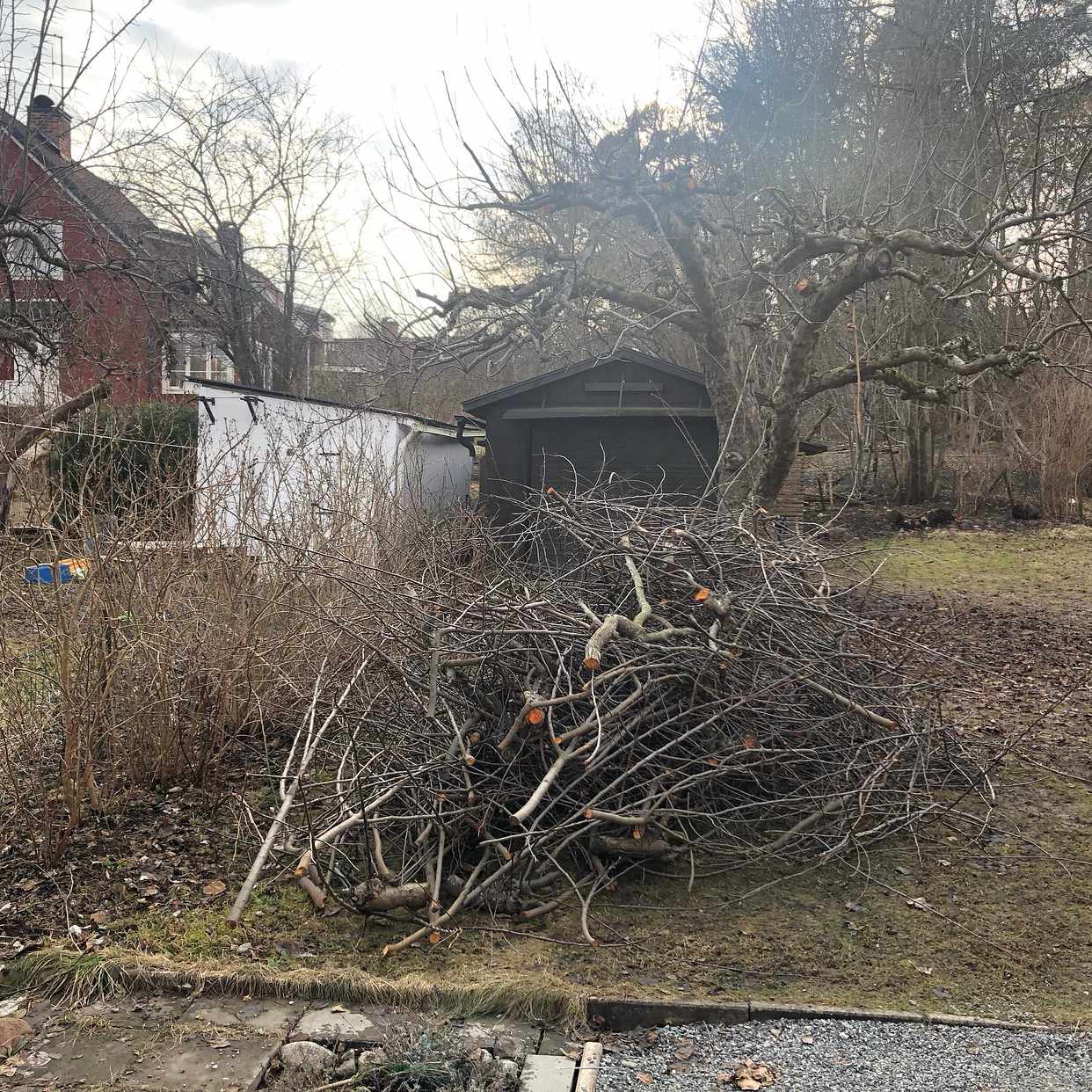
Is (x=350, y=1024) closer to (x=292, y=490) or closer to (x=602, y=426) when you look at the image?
(x=292, y=490)

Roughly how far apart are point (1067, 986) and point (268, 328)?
78.9ft

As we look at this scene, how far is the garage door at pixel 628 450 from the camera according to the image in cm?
1301

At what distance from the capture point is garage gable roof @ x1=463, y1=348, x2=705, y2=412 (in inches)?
501

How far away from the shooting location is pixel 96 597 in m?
4.79

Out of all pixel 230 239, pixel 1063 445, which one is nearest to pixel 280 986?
pixel 1063 445

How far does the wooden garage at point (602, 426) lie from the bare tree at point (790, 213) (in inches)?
34.2

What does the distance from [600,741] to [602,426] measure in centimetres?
980

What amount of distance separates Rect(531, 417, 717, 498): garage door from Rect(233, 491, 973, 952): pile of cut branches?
23.6 ft

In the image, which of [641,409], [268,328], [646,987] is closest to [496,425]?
[641,409]

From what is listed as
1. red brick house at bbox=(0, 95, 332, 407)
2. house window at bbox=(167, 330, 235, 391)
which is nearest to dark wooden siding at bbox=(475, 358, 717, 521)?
red brick house at bbox=(0, 95, 332, 407)

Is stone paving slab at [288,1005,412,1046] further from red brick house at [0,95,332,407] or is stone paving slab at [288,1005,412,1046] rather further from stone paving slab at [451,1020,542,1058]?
red brick house at [0,95,332,407]

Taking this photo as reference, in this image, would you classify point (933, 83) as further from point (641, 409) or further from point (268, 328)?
point (268, 328)

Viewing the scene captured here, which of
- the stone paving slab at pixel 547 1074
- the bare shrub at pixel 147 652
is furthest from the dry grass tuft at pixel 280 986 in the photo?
the bare shrub at pixel 147 652

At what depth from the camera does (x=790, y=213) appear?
8.38 metres
